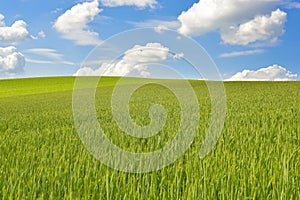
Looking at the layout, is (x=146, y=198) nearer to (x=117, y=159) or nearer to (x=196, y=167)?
(x=196, y=167)

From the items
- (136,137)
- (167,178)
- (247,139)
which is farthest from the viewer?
(136,137)

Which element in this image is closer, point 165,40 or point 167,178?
point 167,178

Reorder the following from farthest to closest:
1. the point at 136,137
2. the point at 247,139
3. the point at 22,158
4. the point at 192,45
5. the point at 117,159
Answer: the point at 136,137
the point at 247,139
the point at 192,45
the point at 22,158
the point at 117,159

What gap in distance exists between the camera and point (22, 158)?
15.4 feet

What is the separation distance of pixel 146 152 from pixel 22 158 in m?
1.71

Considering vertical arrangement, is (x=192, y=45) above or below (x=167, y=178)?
above

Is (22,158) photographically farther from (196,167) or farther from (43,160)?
(196,167)

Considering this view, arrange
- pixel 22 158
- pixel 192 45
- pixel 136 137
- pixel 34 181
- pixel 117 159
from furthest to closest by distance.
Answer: pixel 136 137
pixel 192 45
pixel 22 158
pixel 117 159
pixel 34 181

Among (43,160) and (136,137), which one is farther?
(136,137)

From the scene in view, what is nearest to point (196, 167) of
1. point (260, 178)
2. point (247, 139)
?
point (260, 178)

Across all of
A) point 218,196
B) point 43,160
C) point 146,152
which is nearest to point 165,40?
point 146,152

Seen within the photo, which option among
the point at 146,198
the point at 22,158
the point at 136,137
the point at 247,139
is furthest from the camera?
the point at 136,137

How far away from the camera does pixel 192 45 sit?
17.4 feet

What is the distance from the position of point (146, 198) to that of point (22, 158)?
8.14 feet
